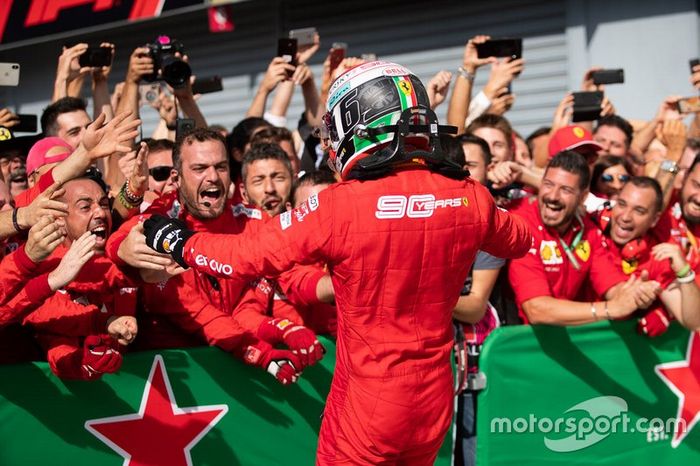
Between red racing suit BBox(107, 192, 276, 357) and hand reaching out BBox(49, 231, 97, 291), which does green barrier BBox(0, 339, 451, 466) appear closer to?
red racing suit BBox(107, 192, 276, 357)

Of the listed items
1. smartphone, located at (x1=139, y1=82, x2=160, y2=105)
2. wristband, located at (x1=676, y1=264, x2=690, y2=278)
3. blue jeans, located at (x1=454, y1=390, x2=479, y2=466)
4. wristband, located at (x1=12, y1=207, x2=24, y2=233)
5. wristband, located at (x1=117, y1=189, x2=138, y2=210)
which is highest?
smartphone, located at (x1=139, y1=82, x2=160, y2=105)

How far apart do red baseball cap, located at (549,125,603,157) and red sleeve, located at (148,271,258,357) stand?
3.05 meters

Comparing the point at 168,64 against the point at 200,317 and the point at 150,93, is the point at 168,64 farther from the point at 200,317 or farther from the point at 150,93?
the point at 200,317

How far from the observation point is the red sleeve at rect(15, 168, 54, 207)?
15.1ft

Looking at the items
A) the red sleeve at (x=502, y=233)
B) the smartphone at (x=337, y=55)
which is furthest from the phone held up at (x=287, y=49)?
the red sleeve at (x=502, y=233)

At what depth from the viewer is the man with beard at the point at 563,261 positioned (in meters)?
5.13

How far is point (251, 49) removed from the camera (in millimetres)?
13742

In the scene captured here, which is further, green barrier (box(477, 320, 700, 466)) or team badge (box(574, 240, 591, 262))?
team badge (box(574, 240, 591, 262))

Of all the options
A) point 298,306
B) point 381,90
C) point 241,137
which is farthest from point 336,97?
point 241,137

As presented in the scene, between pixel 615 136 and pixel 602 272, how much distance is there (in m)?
2.37

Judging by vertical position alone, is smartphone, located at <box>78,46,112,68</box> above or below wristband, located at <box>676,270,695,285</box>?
above

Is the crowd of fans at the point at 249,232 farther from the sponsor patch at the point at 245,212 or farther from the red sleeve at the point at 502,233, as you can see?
the red sleeve at the point at 502,233

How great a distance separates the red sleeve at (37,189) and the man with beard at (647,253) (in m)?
3.31

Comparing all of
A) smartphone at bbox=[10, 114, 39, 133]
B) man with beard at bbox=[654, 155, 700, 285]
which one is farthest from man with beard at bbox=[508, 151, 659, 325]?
smartphone at bbox=[10, 114, 39, 133]
